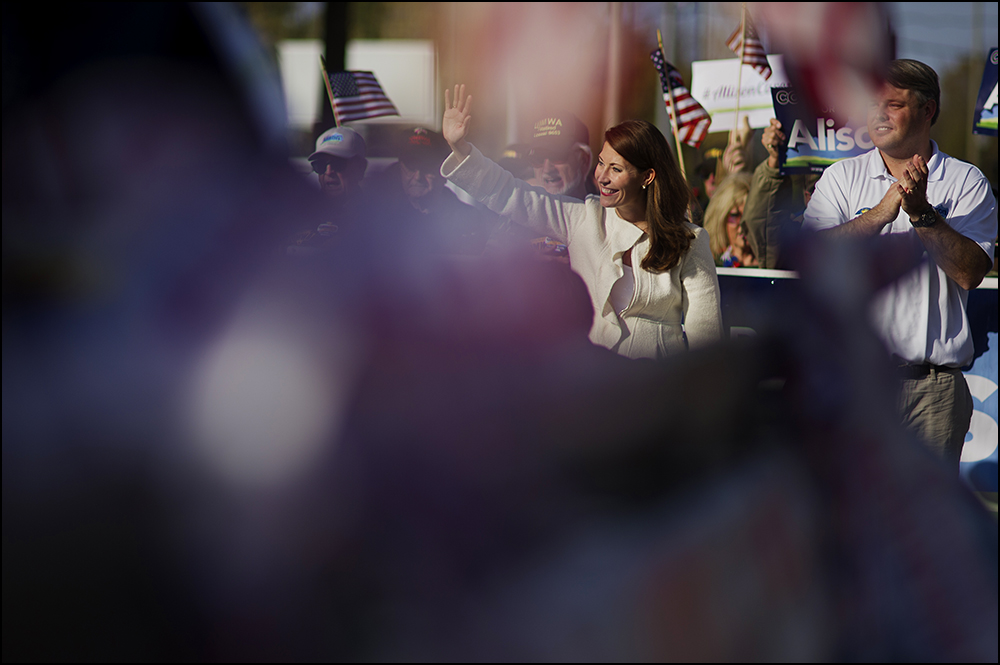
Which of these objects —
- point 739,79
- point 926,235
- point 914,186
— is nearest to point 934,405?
point 926,235

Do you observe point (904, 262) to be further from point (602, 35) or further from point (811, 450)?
point (602, 35)

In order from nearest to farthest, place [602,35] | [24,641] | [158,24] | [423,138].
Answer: [24,641] → [158,24] → [423,138] → [602,35]

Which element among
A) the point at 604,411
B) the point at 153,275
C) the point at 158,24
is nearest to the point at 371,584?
the point at 604,411

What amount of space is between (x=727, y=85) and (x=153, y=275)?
6.56 metres

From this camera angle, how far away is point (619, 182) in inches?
131

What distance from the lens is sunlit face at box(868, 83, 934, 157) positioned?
122 inches

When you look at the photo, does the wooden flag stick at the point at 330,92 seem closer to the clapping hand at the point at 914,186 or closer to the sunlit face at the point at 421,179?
the sunlit face at the point at 421,179

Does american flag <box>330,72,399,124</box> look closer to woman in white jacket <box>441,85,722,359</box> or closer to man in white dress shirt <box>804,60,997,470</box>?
woman in white jacket <box>441,85,722,359</box>


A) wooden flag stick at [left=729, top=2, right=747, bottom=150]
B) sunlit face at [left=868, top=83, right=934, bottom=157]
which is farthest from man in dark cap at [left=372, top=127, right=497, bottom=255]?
wooden flag stick at [left=729, top=2, right=747, bottom=150]

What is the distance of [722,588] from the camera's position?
1.01 meters

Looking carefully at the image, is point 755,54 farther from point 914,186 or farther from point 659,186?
point 914,186

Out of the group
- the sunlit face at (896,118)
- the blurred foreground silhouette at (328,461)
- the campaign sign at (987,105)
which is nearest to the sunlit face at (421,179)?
the sunlit face at (896,118)

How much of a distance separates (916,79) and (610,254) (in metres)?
1.25

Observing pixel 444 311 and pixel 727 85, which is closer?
pixel 444 311
